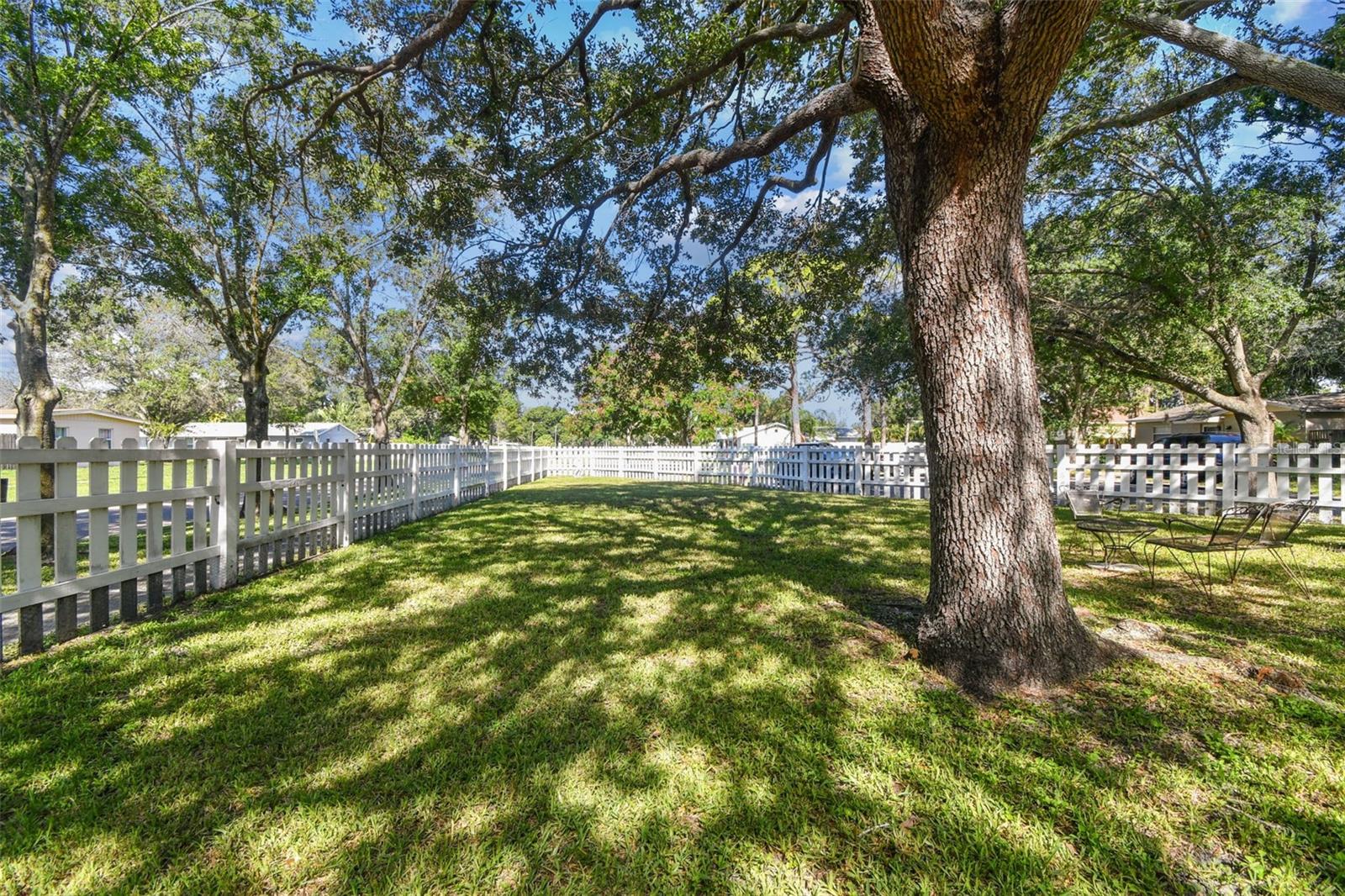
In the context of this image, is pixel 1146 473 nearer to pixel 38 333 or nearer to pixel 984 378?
pixel 984 378

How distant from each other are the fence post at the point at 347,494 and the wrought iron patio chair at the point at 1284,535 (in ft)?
28.3

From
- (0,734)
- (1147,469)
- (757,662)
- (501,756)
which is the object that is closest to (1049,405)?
(1147,469)

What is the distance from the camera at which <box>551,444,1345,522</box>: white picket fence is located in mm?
7906

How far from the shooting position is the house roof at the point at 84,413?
30.6m

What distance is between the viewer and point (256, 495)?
483 centimetres

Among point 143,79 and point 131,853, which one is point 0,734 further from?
point 143,79

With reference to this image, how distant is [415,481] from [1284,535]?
1020cm

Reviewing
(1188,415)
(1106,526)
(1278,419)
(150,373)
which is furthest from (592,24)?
(150,373)

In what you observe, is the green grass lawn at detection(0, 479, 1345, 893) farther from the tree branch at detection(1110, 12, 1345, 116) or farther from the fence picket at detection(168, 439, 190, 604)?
the tree branch at detection(1110, 12, 1345, 116)

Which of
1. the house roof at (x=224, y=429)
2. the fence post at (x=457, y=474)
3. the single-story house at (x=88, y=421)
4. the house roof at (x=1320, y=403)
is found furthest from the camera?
the house roof at (x=224, y=429)

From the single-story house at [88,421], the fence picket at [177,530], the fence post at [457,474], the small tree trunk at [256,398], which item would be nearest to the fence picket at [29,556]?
the fence picket at [177,530]

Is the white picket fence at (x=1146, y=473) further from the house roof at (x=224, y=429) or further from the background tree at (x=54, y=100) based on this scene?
the house roof at (x=224, y=429)

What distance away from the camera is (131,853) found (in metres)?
1.63

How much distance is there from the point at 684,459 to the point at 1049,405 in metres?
15.1
